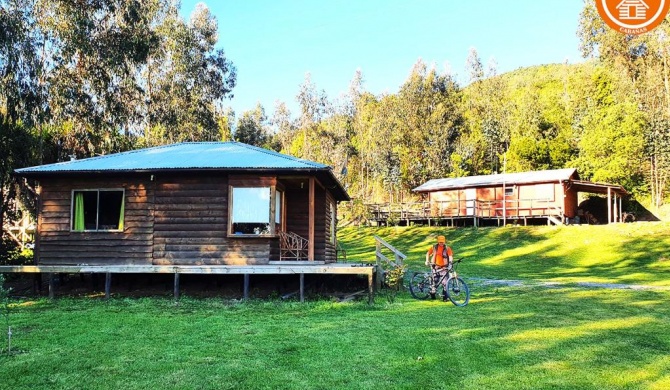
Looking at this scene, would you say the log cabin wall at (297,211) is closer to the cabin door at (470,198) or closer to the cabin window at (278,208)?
the cabin window at (278,208)

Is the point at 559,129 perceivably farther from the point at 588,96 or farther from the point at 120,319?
the point at 120,319

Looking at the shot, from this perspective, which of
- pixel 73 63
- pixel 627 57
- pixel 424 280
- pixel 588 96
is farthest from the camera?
pixel 588 96

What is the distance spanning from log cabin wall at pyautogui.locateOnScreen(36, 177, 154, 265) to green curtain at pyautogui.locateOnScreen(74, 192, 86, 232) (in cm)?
12

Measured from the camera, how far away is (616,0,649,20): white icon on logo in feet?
71.5

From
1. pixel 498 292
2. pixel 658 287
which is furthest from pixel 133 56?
pixel 658 287

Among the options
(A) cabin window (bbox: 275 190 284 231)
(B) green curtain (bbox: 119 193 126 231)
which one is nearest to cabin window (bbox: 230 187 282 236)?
(A) cabin window (bbox: 275 190 284 231)

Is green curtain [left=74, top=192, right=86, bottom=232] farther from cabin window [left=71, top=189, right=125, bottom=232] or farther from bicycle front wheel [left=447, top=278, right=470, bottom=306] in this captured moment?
bicycle front wheel [left=447, top=278, right=470, bottom=306]

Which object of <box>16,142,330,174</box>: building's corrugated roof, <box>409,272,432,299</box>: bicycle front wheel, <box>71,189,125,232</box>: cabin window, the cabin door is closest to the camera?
<box>409,272,432,299</box>: bicycle front wheel

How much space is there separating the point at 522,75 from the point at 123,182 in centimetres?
6979

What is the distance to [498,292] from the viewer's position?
1212cm

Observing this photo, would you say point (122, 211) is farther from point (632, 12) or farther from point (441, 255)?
point (632, 12)

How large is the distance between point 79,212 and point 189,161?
3016mm

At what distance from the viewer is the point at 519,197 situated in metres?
31.0

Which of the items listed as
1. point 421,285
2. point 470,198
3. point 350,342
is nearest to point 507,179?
point 470,198
